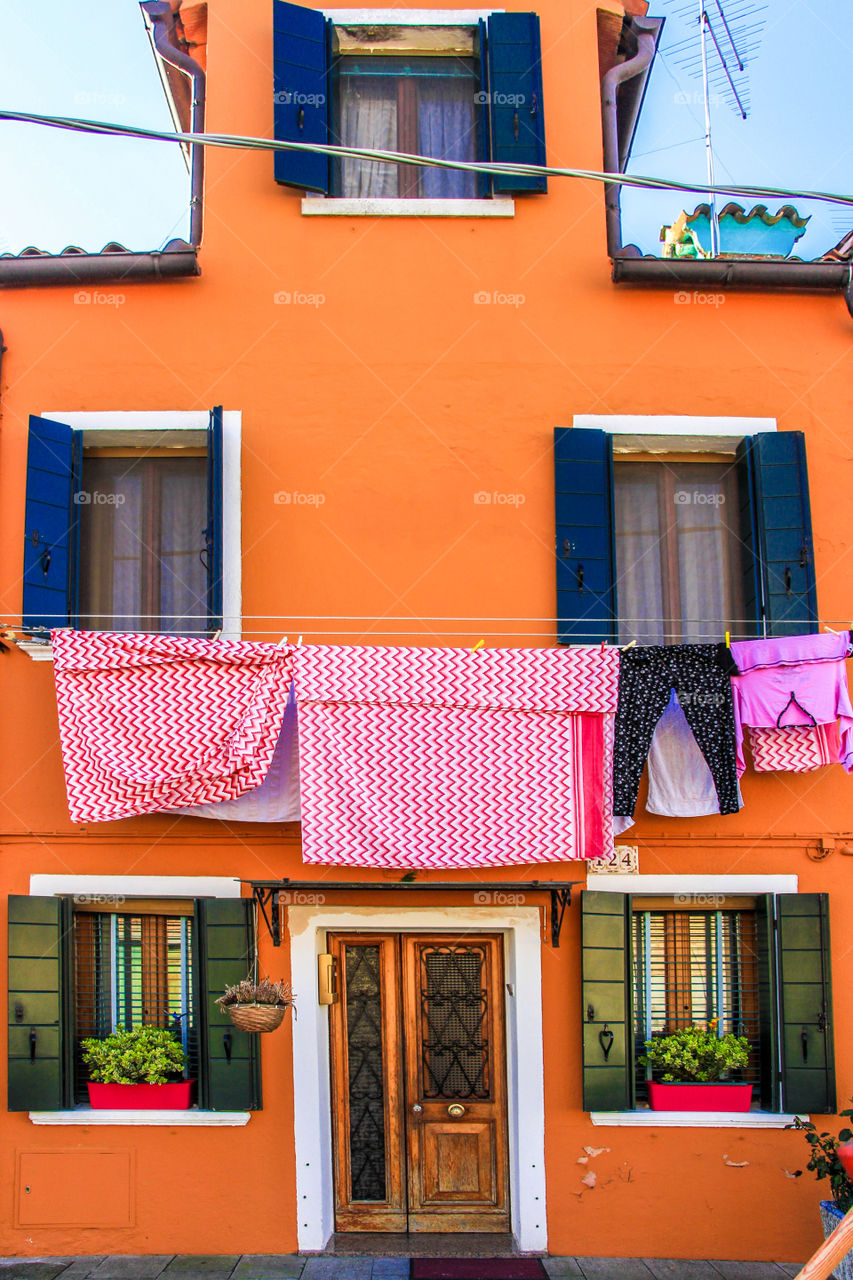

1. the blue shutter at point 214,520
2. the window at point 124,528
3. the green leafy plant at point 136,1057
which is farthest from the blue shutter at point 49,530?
the green leafy plant at point 136,1057

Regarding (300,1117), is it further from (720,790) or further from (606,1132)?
(720,790)

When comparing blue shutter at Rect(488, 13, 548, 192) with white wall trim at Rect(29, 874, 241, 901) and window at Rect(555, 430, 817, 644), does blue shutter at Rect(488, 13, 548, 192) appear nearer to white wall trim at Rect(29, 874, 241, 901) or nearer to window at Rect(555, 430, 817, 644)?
window at Rect(555, 430, 817, 644)

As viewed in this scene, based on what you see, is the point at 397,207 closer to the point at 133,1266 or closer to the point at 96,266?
the point at 96,266

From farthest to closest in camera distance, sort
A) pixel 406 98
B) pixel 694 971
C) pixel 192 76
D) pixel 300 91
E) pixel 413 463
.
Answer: pixel 406 98, pixel 192 76, pixel 300 91, pixel 413 463, pixel 694 971

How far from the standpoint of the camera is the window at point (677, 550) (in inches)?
316

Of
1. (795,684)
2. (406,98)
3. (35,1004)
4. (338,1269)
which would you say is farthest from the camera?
(406,98)

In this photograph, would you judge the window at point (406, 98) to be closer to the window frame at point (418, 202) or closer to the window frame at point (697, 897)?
the window frame at point (418, 202)

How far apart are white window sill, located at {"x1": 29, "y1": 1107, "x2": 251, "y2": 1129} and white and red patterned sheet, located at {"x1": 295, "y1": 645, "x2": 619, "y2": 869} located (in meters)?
2.04

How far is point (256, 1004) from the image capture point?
258 inches

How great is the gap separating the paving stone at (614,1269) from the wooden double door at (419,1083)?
66 centimetres

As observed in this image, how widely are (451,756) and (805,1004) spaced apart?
10.2 ft

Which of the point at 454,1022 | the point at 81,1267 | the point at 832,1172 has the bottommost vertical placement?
the point at 81,1267

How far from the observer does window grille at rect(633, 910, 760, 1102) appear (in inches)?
299

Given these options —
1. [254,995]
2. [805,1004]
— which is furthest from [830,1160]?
[254,995]
